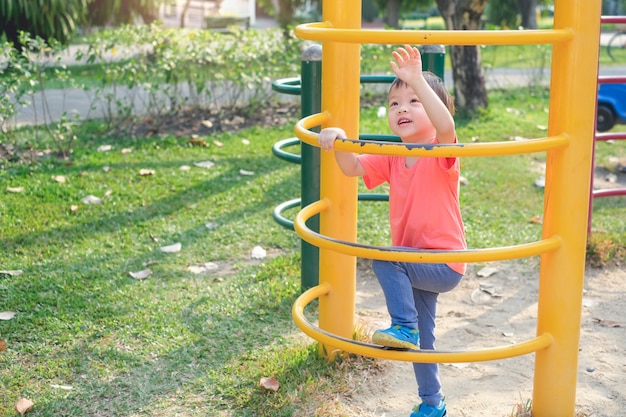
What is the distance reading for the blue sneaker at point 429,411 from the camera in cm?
274

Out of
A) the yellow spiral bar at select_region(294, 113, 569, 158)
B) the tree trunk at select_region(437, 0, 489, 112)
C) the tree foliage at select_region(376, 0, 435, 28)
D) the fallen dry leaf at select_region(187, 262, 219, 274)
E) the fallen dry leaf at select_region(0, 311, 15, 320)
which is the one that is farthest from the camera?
the tree foliage at select_region(376, 0, 435, 28)

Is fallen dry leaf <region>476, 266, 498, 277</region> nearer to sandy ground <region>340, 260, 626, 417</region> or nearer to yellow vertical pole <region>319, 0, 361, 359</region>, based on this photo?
sandy ground <region>340, 260, 626, 417</region>

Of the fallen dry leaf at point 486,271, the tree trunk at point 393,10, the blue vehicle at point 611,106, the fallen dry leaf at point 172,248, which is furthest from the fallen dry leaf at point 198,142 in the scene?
the tree trunk at point 393,10

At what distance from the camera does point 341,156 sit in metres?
2.69

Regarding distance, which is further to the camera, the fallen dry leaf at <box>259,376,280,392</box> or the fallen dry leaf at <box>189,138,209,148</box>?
the fallen dry leaf at <box>189,138,209,148</box>

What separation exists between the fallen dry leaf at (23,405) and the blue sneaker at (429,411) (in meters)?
1.28

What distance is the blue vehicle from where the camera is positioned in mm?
7125

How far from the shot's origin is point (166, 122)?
22.8 ft

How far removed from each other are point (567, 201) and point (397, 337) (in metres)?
0.66

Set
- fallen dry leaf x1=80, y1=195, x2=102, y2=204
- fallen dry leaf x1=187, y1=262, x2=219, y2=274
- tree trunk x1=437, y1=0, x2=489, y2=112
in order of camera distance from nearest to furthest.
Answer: fallen dry leaf x1=187, y1=262, x2=219, y2=274
fallen dry leaf x1=80, y1=195, x2=102, y2=204
tree trunk x1=437, y1=0, x2=489, y2=112

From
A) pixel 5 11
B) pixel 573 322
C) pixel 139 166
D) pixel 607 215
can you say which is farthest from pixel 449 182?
pixel 5 11

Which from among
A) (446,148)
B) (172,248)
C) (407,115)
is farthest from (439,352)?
(172,248)

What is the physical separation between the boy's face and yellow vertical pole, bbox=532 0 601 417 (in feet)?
1.30

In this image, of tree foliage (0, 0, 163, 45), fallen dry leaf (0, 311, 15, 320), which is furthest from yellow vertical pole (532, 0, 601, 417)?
tree foliage (0, 0, 163, 45)
